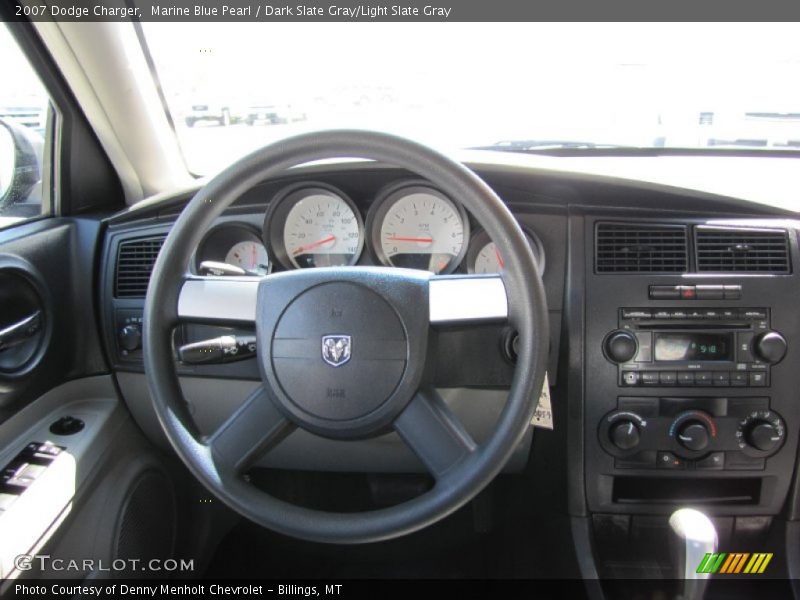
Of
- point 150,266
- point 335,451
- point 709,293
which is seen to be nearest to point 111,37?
point 150,266

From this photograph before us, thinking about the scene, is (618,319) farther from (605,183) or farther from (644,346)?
(605,183)

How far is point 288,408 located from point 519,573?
4.07 feet

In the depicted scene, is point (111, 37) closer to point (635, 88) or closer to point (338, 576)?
point (635, 88)

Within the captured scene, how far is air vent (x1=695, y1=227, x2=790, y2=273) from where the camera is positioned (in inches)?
66.2

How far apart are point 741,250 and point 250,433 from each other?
1.35m

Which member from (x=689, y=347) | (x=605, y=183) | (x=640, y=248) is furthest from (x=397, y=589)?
(x=605, y=183)

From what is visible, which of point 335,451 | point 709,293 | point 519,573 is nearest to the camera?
point 709,293

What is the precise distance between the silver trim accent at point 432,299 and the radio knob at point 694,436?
79cm

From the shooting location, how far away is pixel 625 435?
5.60 ft

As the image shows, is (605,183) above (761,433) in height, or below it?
above

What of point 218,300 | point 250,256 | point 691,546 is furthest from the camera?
point 250,256

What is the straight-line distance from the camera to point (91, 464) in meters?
1.83

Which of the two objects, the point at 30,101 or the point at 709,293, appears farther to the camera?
the point at 30,101

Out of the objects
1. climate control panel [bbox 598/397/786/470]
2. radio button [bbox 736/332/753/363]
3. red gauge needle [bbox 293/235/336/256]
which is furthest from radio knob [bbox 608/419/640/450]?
red gauge needle [bbox 293/235/336/256]
